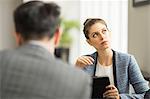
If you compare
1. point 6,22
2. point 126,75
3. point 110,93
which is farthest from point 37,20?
point 6,22

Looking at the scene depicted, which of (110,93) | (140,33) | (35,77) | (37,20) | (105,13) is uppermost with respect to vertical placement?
(105,13)

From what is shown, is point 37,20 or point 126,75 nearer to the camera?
point 37,20

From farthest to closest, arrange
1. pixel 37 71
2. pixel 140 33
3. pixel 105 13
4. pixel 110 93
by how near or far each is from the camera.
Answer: pixel 140 33
pixel 105 13
pixel 110 93
pixel 37 71

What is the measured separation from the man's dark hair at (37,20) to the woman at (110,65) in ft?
3.15

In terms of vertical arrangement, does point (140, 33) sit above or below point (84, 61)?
above

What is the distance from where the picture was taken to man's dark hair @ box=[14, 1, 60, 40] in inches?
40.9

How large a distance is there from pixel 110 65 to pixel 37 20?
3.61ft

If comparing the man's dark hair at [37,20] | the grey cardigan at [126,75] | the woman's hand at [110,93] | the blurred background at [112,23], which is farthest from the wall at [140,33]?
the man's dark hair at [37,20]

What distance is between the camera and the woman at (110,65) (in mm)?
1996

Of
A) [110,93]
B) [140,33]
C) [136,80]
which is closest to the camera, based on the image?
[110,93]

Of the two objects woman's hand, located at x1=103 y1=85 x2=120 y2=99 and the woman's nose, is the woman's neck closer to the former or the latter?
the woman's nose

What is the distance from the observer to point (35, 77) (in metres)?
0.99

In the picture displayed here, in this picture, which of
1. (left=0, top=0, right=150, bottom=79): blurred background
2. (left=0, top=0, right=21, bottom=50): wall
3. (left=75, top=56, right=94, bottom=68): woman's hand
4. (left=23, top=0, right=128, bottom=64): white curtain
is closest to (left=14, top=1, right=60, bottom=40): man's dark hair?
(left=75, top=56, right=94, bottom=68): woman's hand

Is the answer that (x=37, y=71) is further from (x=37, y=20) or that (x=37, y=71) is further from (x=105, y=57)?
(x=105, y=57)
